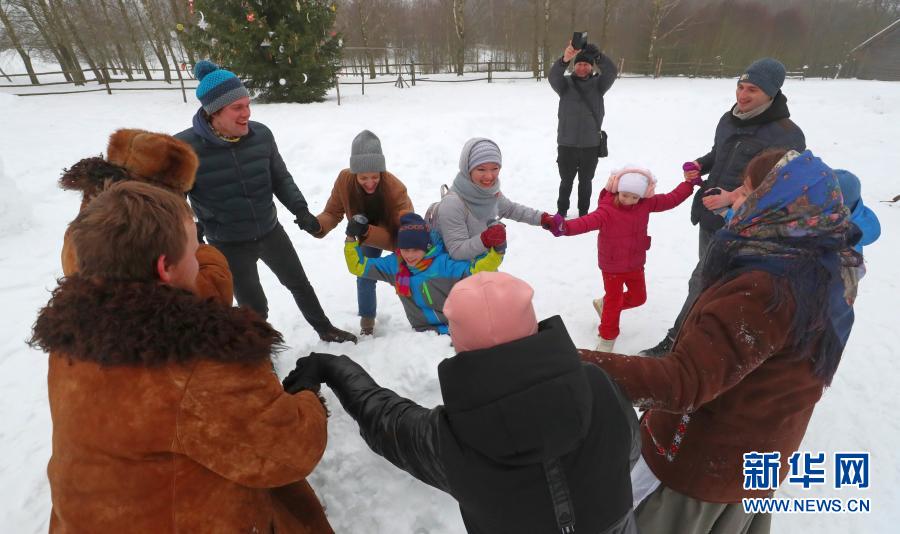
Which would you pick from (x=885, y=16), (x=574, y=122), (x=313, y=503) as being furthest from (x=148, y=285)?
(x=885, y=16)

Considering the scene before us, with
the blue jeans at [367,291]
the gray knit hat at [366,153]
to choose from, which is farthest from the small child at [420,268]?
the gray knit hat at [366,153]

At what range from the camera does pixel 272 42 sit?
11117 millimetres

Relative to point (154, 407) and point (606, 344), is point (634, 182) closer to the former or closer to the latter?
point (606, 344)

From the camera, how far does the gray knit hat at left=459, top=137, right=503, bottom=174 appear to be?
9.01 ft

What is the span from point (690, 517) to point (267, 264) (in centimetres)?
299

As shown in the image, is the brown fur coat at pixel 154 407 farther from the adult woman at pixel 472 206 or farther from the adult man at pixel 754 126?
the adult man at pixel 754 126

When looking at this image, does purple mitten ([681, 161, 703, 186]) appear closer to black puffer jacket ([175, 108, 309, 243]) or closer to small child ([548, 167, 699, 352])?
small child ([548, 167, 699, 352])

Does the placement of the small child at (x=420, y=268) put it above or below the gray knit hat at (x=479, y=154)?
below

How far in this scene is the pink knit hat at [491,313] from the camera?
1081 mm

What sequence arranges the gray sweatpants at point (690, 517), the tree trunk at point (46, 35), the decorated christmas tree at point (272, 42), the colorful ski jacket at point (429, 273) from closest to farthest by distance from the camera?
the gray sweatpants at point (690, 517) → the colorful ski jacket at point (429, 273) → the decorated christmas tree at point (272, 42) → the tree trunk at point (46, 35)

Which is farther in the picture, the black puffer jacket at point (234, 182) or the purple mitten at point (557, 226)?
the purple mitten at point (557, 226)

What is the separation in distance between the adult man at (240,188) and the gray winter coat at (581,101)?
12.1 feet

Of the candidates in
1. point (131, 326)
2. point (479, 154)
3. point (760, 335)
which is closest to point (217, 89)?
point (479, 154)

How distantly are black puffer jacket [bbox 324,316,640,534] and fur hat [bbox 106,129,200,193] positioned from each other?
1911 millimetres
